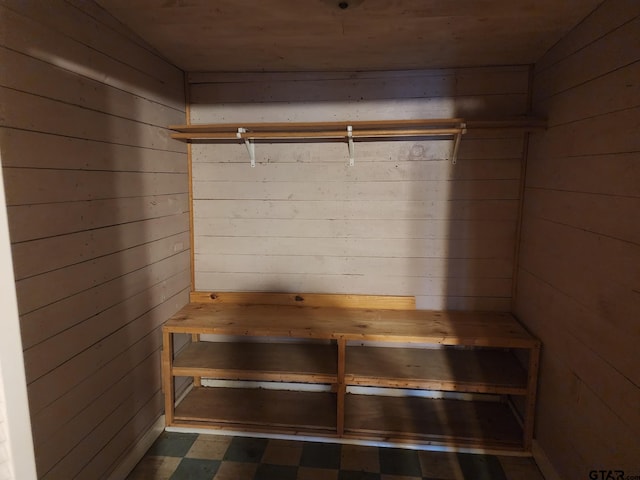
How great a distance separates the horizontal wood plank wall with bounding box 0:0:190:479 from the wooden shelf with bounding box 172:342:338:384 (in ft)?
0.70

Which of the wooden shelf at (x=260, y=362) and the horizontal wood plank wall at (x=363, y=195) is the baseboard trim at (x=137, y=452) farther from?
the horizontal wood plank wall at (x=363, y=195)

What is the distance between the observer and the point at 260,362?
2057 mm

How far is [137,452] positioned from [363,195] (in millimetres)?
1744

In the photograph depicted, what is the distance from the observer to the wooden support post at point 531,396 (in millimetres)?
1783

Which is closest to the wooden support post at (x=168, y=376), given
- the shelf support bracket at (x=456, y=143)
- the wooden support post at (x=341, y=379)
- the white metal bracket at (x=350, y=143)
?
the wooden support post at (x=341, y=379)

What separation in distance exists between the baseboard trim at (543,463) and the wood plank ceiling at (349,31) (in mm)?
→ 1897

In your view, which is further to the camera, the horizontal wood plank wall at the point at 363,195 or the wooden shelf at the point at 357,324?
the horizontal wood plank wall at the point at 363,195

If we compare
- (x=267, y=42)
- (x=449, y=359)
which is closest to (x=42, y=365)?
(x=267, y=42)

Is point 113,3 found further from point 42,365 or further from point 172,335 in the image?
point 172,335

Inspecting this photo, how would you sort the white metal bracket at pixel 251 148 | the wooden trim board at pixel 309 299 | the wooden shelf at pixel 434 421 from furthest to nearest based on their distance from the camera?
the wooden trim board at pixel 309 299 → the white metal bracket at pixel 251 148 → the wooden shelf at pixel 434 421

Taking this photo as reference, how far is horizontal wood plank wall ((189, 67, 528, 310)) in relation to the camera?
→ 2.06 m

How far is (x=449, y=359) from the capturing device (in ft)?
6.82

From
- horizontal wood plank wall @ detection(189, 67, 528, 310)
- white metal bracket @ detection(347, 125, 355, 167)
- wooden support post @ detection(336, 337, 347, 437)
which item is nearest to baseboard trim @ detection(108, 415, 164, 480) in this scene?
horizontal wood plank wall @ detection(189, 67, 528, 310)

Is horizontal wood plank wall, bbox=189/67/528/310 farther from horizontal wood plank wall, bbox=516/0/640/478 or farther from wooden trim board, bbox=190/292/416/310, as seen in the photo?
horizontal wood plank wall, bbox=516/0/640/478
